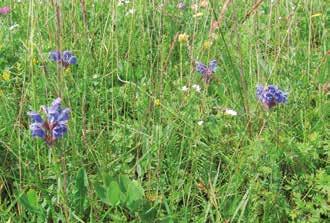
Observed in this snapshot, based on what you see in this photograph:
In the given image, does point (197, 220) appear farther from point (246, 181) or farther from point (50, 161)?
point (50, 161)

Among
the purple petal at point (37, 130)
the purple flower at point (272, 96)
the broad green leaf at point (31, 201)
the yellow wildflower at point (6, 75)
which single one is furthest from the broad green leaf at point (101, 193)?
the yellow wildflower at point (6, 75)

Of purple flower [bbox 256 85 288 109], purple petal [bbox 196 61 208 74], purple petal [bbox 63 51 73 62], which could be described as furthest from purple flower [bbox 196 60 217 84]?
purple petal [bbox 63 51 73 62]

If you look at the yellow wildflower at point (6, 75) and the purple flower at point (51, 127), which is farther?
the yellow wildflower at point (6, 75)

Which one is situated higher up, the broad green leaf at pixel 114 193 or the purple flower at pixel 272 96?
the purple flower at pixel 272 96

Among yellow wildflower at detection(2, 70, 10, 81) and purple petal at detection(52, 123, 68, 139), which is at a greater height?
purple petal at detection(52, 123, 68, 139)

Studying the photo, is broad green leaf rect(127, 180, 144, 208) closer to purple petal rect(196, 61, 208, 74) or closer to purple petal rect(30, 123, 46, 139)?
purple petal rect(30, 123, 46, 139)

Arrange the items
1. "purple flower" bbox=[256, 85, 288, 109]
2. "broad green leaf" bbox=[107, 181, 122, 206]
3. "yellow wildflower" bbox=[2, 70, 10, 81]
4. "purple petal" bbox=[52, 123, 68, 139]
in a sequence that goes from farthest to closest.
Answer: "yellow wildflower" bbox=[2, 70, 10, 81] < "purple flower" bbox=[256, 85, 288, 109] < "broad green leaf" bbox=[107, 181, 122, 206] < "purple petal" bbox=[52, 123, 68, 139]

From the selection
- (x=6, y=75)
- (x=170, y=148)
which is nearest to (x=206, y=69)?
(x=170, y=148)

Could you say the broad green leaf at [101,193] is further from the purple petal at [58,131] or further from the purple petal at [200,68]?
the purple petal at [200,68]

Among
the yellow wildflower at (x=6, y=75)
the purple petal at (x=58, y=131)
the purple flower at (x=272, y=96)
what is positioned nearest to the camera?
the purple petal at (x=58, y=131)

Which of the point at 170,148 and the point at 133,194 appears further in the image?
the point at 170,148

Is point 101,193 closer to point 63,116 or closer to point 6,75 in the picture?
point 63,116

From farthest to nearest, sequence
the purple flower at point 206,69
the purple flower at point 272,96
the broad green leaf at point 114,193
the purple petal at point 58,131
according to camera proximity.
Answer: the purple flower at point 206,69 → the purple flower at point 272,96 → the broad green leaf at point 114,193 → the purple petal at point 58,131

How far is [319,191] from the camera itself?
1.17 m
